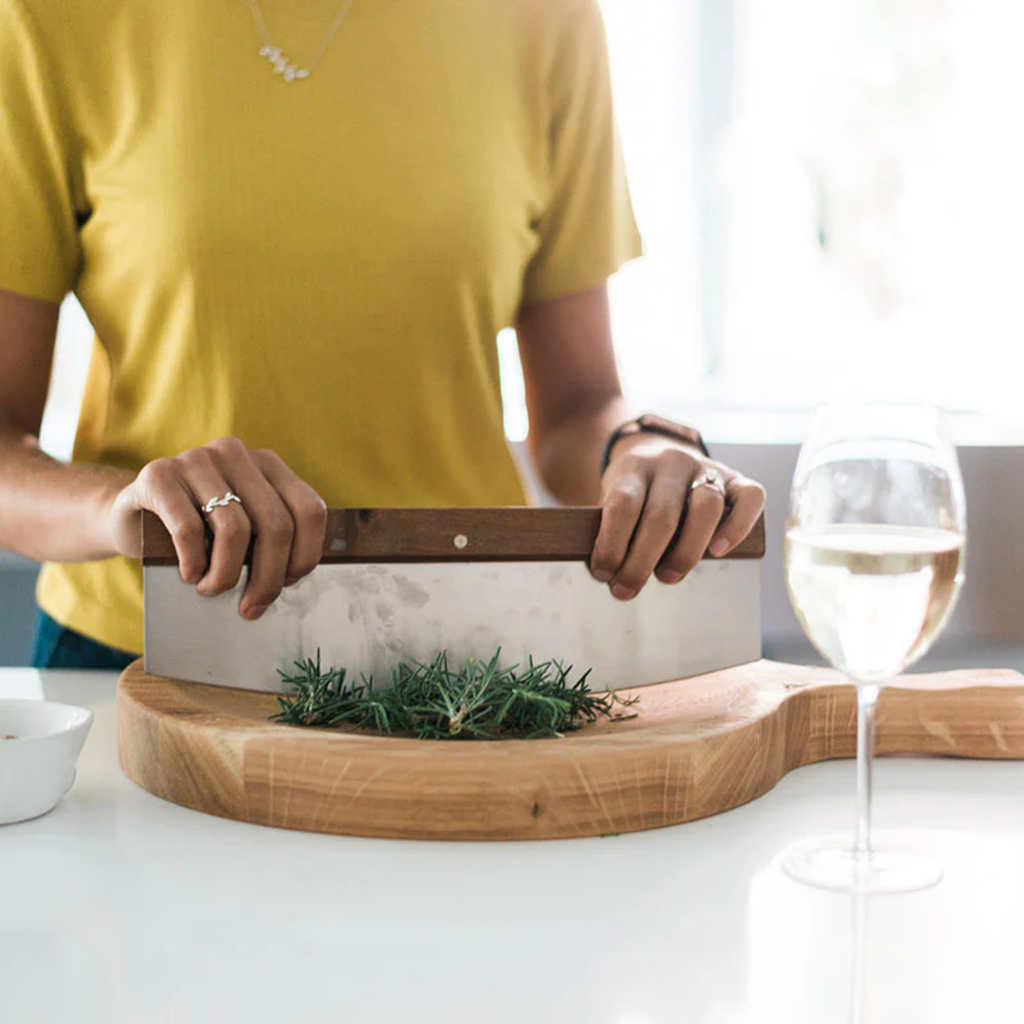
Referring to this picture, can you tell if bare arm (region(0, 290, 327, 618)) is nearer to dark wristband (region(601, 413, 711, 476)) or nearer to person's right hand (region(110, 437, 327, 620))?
person's right hand (region(110, 437, 327, 620))

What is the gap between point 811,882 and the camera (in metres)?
0.70

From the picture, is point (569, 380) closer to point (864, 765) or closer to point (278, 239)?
point (278, 239)

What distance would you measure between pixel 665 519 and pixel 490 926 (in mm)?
392

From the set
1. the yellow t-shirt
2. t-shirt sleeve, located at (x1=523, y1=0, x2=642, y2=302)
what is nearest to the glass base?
the yellow t-shirt

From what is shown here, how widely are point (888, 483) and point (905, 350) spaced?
2854mm

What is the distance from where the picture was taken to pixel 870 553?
2.23 ft

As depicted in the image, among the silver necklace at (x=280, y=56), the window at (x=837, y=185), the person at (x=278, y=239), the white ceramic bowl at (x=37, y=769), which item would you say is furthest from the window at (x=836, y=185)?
the white ceramic bowl at (x=37, y=769)

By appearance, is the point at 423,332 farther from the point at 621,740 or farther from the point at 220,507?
the point at 621,740

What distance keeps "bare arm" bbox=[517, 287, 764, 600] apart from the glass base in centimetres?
28

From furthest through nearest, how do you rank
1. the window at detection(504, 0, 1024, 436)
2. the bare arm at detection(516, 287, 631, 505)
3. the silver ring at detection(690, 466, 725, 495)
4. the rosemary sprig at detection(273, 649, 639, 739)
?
the window at detection(504, 0, 1024, 436), the bare arm at detection(516, 287, 631, 505), the silver ring at detection(690, 466, 725, 495), the rosemary sprig at detection(273, 649, 639, 739)

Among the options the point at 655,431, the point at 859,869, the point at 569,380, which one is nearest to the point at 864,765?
the point at 859,869

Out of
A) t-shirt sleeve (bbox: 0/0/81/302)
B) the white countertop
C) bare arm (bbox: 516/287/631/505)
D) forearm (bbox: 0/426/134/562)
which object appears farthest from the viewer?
bare arm (bbox: 516/287/631/505)

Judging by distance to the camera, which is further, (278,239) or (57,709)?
(278,239)

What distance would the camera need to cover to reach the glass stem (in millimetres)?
693
